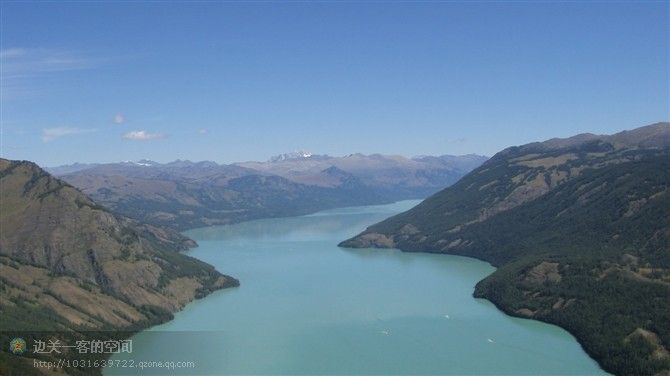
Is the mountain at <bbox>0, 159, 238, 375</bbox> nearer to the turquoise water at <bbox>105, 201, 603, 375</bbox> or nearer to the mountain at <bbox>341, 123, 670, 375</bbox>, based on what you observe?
the turquoise water at <bbox>105, 201, 603, 375</bbox>

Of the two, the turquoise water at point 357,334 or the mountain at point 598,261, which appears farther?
the mountain at point 598,261

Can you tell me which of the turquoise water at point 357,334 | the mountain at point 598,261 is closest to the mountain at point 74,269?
the turquoise water at point 357,334

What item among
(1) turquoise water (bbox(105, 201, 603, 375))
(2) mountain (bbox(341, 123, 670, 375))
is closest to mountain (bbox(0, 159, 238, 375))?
(1) turquoise water (bbox(105, 201, 603, 375))

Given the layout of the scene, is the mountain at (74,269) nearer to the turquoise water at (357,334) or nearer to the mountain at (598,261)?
the turquoise water at (357,334)

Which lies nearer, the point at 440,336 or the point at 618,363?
the point at 618,363

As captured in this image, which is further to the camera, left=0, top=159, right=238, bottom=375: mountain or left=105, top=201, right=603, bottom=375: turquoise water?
left=0, top=159, right=238, bottom=375: mountain

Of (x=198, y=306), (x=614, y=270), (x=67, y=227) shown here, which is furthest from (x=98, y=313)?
(x=614, y=270)

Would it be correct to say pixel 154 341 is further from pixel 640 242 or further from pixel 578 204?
pixel 578 204
